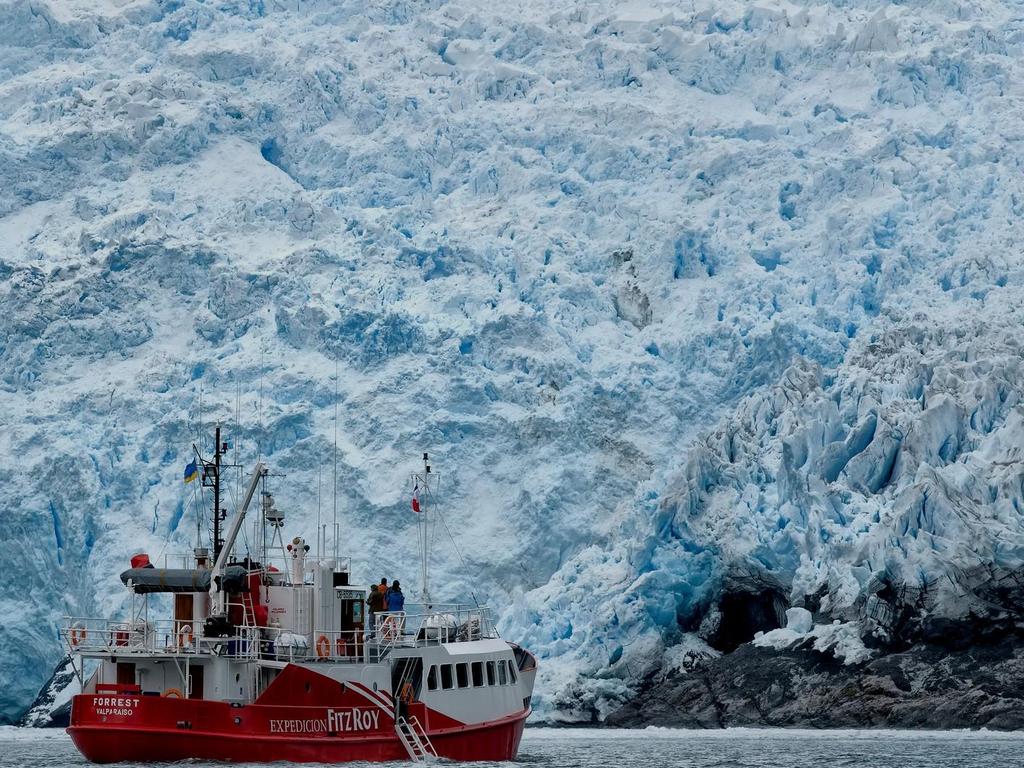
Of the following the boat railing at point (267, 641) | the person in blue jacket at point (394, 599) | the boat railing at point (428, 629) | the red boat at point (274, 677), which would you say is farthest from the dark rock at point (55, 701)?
the person in blue jacket at point (394, 599)

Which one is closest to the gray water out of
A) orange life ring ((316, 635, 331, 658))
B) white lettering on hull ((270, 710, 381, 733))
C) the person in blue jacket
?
white lettering on hull ((270, 710, 381, 733))

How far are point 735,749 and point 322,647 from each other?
9.00m

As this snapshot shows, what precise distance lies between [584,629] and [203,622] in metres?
14.5

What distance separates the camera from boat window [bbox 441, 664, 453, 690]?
875 inches

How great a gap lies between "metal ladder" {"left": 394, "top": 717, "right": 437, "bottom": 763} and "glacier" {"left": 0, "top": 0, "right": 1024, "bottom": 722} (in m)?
12.4

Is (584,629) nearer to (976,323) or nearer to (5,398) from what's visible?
(976,323)

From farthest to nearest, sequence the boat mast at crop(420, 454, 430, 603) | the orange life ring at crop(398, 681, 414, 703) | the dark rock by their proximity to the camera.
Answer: the dark rock
the boat mast at crop(420, 454, 430, 603)
the orange life ring at crop(398, 681, 414, 703)

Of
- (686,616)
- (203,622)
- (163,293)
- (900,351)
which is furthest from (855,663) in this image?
(163,293)

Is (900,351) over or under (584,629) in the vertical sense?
over

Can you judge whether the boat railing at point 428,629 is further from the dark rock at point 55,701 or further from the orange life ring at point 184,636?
the dark rock at point 55,701

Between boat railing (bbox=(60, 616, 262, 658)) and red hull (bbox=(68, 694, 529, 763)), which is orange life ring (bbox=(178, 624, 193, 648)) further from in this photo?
red hull (bbox=(68, 694, 529, 763))

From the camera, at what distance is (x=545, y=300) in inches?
1614

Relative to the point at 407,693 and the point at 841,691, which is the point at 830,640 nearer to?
the point at 841,691

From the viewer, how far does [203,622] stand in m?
21.0
